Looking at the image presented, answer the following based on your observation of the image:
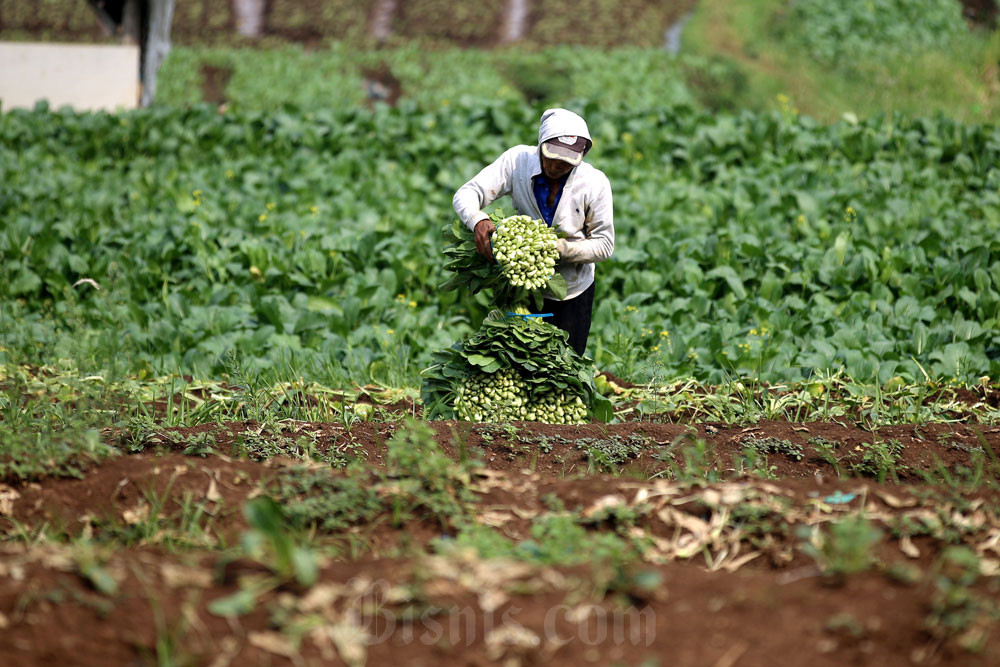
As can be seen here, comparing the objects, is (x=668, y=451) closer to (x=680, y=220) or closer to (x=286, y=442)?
(x=286, y=442)

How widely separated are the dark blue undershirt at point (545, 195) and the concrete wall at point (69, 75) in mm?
9695

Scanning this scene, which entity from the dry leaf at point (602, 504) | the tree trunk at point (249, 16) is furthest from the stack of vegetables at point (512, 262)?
the tree trunk at point (249, 16)

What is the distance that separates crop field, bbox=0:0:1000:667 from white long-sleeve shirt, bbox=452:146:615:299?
0.46ft

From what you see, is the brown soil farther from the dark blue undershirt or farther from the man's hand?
the dark blue undershirt

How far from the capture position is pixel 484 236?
159 inches

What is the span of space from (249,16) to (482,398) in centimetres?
1735

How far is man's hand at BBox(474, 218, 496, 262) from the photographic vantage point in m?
4.04

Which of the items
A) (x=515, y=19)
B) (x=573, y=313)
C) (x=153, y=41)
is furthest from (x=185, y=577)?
(x=515, y=19)

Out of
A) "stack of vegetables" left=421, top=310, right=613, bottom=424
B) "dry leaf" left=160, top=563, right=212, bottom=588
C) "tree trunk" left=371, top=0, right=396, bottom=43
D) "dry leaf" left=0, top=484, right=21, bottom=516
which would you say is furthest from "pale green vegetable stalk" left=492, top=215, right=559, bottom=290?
"tree trunk" left=371, top=0, right=396, bottom=43

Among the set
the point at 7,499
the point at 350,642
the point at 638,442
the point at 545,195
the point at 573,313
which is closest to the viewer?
the point at 350,642

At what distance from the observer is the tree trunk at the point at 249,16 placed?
1886cm

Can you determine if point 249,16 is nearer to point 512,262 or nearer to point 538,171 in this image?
point 538,171

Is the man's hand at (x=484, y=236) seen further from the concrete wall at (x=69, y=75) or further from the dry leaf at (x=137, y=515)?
the concrete wall at (x=69, y=75)

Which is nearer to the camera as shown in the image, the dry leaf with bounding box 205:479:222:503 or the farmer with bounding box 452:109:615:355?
the dry leaf with bounding box 205:479:222:503
